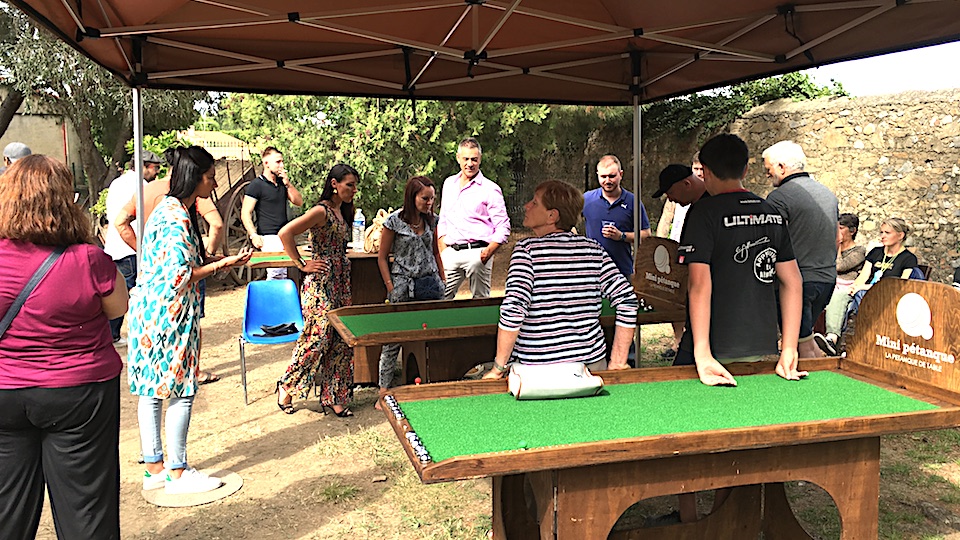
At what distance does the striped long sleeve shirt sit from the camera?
8.68 feet

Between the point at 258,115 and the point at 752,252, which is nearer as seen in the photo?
→ the point at 752,252

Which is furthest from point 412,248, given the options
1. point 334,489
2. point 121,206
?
point 121,206

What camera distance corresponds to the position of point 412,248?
4.90m

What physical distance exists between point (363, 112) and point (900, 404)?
9.58m

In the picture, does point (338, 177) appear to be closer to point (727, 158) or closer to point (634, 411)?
point (727, 158)

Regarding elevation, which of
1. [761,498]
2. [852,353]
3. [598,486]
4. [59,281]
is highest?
[59,281]

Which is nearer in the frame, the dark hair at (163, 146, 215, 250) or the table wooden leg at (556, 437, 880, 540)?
the table wooden leg at (556, 437, 880, 540)

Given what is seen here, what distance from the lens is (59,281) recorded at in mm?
2395

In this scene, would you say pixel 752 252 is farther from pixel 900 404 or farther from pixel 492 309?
pixel 492 309

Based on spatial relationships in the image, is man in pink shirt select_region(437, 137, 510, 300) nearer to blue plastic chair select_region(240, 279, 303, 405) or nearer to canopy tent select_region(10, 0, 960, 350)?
canopy tent select_region(10, 0, 960, 350)

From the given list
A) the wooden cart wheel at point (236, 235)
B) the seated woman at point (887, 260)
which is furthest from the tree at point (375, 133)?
the seated woman at point (887, 260)

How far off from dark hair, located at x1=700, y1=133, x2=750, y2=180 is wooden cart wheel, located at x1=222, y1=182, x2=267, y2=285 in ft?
29.7

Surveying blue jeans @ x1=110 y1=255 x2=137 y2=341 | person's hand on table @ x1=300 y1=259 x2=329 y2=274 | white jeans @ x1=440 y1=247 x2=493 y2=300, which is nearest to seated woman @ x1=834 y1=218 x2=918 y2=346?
white jeans @ x1=440 y1=247 x2=493 y2=300

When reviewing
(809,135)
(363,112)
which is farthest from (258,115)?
(809,135)
